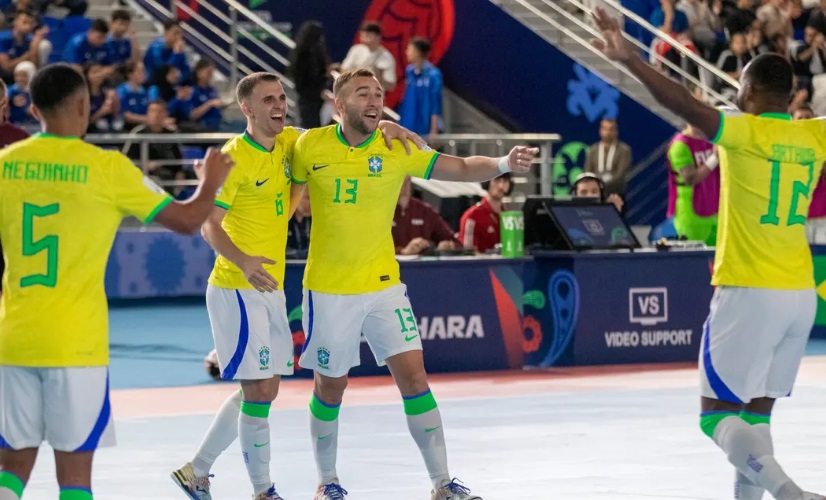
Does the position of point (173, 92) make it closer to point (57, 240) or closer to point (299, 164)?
point (299, 164)

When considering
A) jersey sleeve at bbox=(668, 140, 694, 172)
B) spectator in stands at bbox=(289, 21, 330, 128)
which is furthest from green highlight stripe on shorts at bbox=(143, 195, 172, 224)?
spectator in stands at bbox=(289, 21, 330, 128)

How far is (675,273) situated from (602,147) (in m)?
4.24

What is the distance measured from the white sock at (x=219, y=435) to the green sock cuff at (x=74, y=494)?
237cm

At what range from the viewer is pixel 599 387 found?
522 inches

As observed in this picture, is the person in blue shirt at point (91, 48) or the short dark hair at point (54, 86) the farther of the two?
the person in blue shirt at point (91, 48)

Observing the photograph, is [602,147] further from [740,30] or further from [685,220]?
[740,30]

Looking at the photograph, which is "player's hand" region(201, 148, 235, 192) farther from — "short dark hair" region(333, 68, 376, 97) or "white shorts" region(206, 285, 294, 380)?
"short dark hair" region(333, 68, 376, 97)

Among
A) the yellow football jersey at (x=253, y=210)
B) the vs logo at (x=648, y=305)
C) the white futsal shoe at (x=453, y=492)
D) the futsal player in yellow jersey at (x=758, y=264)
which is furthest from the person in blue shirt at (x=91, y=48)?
the futsal player in yellow jersey at (x=758, y=264)

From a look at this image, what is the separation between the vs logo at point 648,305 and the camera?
48.3 ft

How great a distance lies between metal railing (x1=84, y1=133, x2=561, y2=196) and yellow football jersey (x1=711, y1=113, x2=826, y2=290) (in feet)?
41.6

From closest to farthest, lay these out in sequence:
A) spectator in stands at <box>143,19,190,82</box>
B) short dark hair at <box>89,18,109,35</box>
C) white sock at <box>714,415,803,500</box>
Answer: white sock at <box>714,415,803,500</box>, short dark hair at <box>89,18,109,35</box>, spectator in stands at <box>143,19,190,82</box>

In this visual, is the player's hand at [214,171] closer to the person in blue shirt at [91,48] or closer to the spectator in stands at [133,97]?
the spectator in stands at [133,97]

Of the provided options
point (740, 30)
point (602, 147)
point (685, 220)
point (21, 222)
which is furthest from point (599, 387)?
point (740, 30)

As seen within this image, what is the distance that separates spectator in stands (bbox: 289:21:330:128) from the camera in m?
18.9
